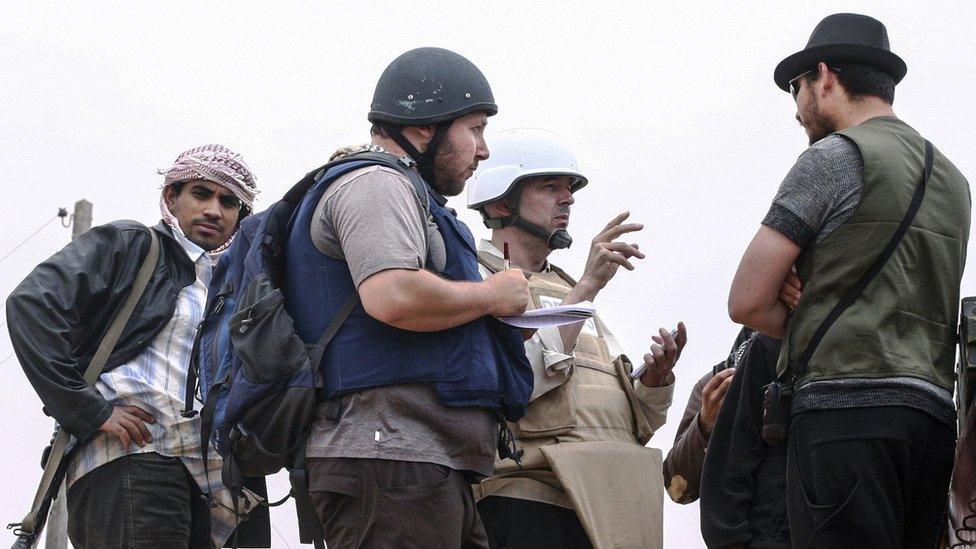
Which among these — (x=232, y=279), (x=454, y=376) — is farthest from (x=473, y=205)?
(x=454, y=376)

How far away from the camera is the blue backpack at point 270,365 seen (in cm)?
387

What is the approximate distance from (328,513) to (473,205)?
2.17 m

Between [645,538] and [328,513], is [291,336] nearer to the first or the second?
[328,513]

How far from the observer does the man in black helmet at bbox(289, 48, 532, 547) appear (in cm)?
380

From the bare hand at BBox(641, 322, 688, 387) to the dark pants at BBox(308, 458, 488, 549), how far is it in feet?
5.42

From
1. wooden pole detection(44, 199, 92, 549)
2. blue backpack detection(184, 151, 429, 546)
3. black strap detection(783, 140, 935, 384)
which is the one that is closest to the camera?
blue backpack detection(184, 151, 429, 546)

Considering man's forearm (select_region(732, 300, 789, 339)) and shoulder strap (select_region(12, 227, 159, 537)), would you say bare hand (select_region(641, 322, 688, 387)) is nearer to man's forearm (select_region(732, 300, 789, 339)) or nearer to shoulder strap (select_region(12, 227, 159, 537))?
man's forearm (select_region(732, 300, 789, 339))

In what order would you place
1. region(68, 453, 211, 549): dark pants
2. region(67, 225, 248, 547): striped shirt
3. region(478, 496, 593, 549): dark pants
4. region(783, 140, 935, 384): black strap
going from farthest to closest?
1. region(67, 225, 248, 547): striped shirt
2. region(68, 453, 211, 549): dark pants
3. region(478, 496, 593, 549): dark pants
4. region(783, 140, 935, 384): black strap

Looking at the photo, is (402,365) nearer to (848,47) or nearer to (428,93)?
(428,93)

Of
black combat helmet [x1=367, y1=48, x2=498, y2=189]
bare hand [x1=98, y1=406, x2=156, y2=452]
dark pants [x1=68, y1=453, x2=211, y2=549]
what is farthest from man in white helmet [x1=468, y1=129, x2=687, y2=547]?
bare hand [x1=98, y1=406, x2=156, y2=452]

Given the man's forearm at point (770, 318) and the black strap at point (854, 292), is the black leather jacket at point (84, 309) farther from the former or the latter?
the black strap at point (854, 292)

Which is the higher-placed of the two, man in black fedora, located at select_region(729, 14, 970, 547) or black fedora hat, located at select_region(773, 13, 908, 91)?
black fedora hat, located at select_region(773, 13, 908, 91)

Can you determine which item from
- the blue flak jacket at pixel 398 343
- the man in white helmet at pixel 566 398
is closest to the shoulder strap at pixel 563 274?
the man in white helmet at pixel 566 398

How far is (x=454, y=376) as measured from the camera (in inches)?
154
